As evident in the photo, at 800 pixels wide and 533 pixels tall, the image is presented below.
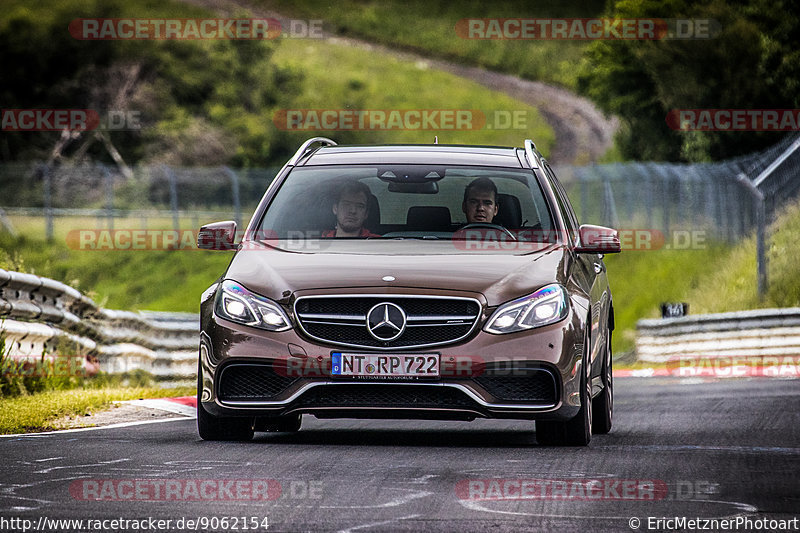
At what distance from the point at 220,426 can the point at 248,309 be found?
2.70 ft

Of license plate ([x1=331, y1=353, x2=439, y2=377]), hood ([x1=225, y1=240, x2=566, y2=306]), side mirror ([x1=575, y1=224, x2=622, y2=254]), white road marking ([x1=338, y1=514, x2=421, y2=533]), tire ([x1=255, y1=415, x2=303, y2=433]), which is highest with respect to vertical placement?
side mirror ([x1=575, y1=224, x2=622, y2=254])

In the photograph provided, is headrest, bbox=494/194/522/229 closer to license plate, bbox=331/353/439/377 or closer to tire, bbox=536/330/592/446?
tire, bbox=536/330/592/446

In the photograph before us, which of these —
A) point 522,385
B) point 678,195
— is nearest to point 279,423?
point 522,385

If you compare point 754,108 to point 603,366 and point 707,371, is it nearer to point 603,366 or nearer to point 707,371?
point 707,371

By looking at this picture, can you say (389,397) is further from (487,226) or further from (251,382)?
(487,226)

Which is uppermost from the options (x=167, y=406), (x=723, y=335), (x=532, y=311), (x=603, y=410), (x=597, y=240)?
(x=597, y=240)

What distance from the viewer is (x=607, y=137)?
75250 mm

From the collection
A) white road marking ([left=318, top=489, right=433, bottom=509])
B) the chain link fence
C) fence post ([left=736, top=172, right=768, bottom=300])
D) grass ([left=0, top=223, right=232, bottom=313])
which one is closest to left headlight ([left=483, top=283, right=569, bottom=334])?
white road marking ([left=318, top=489, right=433, bottom=509])

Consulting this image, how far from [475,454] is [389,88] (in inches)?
3053

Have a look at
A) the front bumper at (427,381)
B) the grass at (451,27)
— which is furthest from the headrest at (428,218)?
the grass at (451,27)

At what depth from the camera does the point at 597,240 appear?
1034 cm

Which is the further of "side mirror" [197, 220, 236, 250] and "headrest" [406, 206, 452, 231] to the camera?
"headrest" [406, 206, 452, 231]

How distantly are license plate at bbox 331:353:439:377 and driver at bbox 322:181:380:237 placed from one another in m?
1.32

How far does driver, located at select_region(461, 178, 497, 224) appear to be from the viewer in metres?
10.6
